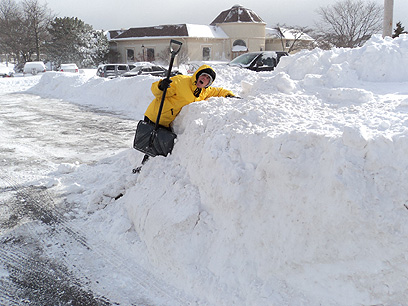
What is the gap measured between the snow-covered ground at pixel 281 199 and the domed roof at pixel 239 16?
36.6 m

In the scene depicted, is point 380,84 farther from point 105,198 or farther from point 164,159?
point 105,198

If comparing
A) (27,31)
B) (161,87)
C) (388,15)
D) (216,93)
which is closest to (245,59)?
(388,15)

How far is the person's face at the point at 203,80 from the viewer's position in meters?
4.31

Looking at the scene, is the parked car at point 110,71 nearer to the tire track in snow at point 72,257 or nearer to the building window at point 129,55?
the tire track in snow at point 72,257

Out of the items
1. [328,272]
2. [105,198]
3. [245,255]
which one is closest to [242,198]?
[245,255]

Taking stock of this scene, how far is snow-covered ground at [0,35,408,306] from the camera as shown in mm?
2551

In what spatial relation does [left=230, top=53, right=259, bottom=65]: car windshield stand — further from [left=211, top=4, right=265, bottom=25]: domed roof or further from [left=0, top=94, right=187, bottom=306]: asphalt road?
[left=211, top=4, right=265, bottom=25]: domed roof

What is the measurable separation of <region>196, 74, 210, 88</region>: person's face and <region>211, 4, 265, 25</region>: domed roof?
122 feet

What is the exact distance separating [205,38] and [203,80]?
1386 inches

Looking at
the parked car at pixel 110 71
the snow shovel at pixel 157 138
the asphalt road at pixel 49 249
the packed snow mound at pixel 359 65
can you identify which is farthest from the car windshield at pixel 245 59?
the parked car at pixel 110 71

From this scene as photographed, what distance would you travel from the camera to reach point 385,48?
201 inches

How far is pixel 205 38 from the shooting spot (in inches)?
1487

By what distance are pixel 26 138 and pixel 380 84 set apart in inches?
310

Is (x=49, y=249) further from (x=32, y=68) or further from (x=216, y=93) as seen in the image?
(x=32, y=68)
